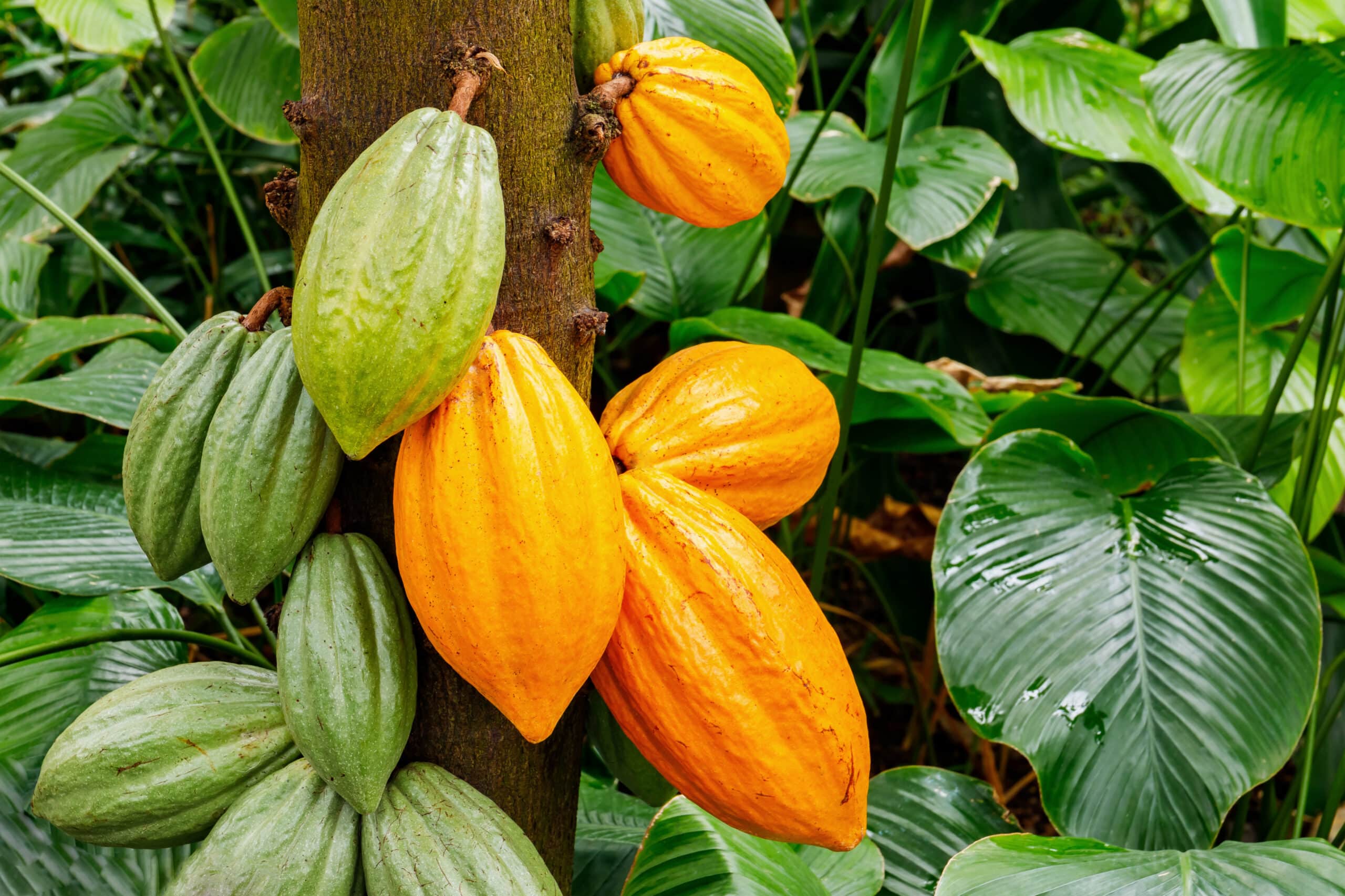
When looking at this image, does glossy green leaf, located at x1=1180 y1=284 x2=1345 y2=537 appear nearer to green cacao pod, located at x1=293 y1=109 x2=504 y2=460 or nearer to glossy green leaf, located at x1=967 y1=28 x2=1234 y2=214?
glossy green leaf, located at x1=967 y1=28 x2=1234 y2=214

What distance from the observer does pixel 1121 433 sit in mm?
1081

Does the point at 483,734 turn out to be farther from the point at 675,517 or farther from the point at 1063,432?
the point at 1063,432

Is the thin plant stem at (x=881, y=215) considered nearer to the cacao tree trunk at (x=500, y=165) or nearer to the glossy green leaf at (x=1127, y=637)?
the glossy green leaf at (x=1127, y=637)

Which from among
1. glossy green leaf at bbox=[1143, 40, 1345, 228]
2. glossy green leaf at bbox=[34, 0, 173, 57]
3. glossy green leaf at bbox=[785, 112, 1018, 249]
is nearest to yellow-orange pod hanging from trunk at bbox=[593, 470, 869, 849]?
glossy green leaf at bbox=[1143, 40, 1345, 228]

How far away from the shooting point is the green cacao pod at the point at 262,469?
0.42 meters

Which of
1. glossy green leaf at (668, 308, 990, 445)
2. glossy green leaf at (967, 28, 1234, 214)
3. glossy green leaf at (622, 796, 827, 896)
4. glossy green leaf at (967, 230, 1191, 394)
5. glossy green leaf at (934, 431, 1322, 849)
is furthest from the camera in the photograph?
glossy green leaf at (967, 230, 1191, 394)

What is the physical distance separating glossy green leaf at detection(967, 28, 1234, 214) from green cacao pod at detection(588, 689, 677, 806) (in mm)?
965

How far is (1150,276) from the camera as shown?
2.27 m

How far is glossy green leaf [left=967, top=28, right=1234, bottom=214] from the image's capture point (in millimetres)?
1201

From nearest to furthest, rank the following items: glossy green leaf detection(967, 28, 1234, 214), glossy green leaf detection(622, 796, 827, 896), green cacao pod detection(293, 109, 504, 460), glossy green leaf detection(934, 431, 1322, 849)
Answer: green cacao pod detection(293, 109, 504, 460) → glossy green leaf detection(622, 796, 827, 896) → glossy green leaf detection(934, 431, 1322, 849) → glossy green leaf detection(967, 28, 1234, 214)

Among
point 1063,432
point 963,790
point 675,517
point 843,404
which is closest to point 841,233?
point 1063,432

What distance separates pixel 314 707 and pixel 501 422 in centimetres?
15

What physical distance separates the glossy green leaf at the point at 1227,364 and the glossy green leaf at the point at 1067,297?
123mm

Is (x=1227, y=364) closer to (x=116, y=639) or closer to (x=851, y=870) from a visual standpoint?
(x=851, y=870)
